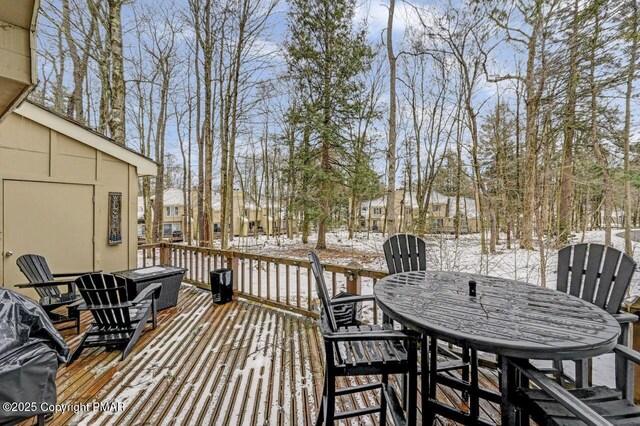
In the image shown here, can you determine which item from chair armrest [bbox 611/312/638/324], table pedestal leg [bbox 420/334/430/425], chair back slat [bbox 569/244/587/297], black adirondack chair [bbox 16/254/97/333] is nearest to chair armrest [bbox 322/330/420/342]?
table pedestal leg [bbox 420/334/430/425]

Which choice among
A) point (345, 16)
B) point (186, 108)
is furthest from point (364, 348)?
point (186, 108)

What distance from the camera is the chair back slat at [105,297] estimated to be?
126 inches

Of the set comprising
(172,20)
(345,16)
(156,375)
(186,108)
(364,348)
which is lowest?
(156,375)

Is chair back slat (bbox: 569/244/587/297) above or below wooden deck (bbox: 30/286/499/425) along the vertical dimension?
above

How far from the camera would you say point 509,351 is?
1.37 metres

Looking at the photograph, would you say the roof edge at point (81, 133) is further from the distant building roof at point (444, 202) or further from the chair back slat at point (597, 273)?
the distant building roof at point (444, 202)

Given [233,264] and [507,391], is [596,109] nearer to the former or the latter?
[507,391]

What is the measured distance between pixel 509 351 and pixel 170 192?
35.4m

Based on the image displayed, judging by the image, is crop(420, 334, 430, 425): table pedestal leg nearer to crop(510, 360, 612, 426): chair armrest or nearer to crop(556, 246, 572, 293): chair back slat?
crop(510, 360, 612, 426): chair armrest

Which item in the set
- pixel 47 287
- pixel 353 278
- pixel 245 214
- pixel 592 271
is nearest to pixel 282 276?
pixel 47 287

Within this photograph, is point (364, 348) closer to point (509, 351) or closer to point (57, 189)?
point (509, 351)

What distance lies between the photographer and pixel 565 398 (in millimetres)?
1146

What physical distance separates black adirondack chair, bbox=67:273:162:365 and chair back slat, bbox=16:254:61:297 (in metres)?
1.35

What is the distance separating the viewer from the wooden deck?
233 centimetres
